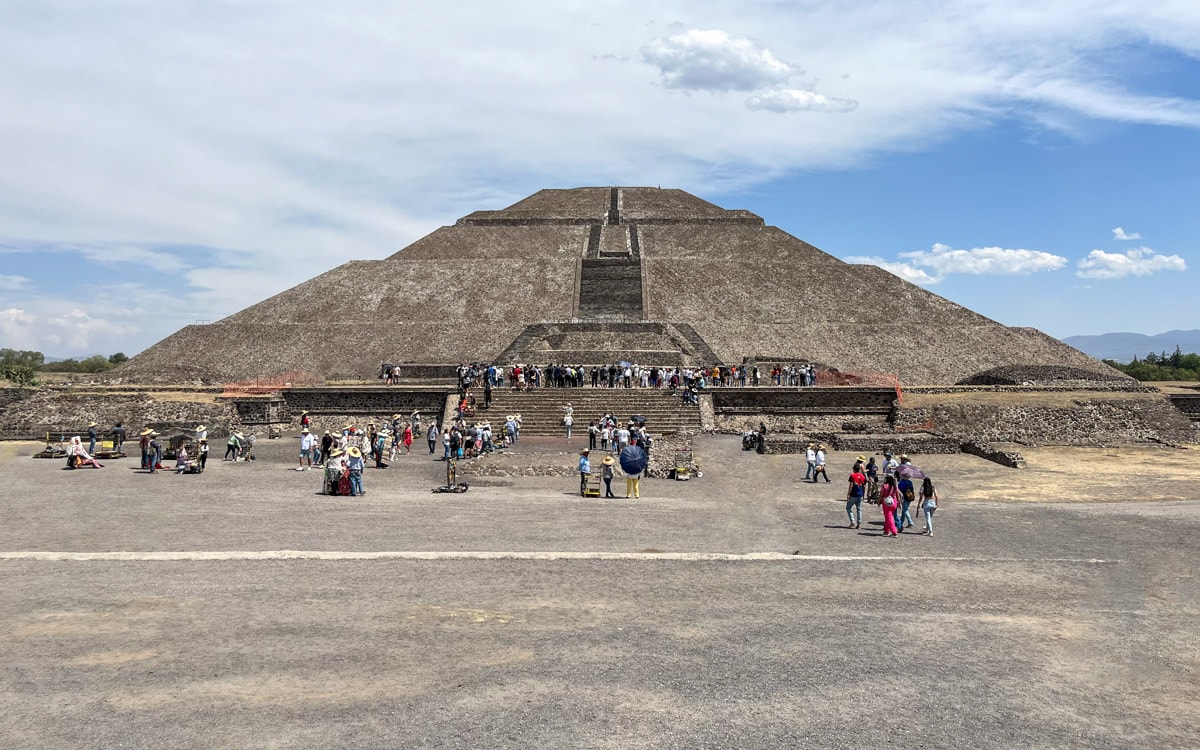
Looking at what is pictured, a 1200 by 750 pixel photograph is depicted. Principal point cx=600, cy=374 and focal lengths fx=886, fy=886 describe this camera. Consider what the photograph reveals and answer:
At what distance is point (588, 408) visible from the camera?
92.0 ft

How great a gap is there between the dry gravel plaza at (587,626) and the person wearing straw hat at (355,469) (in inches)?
34.7

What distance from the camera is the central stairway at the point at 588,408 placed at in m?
27.0

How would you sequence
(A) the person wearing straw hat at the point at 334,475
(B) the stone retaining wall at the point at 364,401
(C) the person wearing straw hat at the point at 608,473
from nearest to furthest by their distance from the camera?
(A) the person wearing straw hat at the point at 334,475 < (C) the person wearing straw hat at the point at 608,473 < (B) the stone retaining wall at the point at 364,401

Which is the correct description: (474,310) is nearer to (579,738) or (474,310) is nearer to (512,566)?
(512,566)

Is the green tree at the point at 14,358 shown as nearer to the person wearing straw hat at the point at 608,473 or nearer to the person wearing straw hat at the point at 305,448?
the person wearing straw hat at the point at 305,448

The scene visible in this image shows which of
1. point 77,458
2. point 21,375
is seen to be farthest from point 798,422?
point 21,375

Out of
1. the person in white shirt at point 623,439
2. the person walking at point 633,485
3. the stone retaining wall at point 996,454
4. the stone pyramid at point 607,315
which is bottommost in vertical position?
the person walking at point 633,485

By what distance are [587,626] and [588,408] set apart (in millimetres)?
19732

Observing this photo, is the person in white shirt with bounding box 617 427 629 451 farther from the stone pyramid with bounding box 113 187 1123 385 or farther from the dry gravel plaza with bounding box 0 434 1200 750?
the stone pyramid with bounding box 113 187 1123 385

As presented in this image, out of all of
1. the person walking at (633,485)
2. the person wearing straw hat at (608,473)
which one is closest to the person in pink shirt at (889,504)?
the person walking at (633,485)

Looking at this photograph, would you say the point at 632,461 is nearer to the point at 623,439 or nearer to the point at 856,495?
the point at 856,495

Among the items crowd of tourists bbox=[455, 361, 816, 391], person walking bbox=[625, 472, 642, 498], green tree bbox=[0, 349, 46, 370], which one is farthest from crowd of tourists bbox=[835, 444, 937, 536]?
green tree bbox=[0, 349, 46, 370]

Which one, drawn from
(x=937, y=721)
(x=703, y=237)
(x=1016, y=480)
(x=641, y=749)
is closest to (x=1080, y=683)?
(x=937, y=721)

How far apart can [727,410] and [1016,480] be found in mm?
11783
